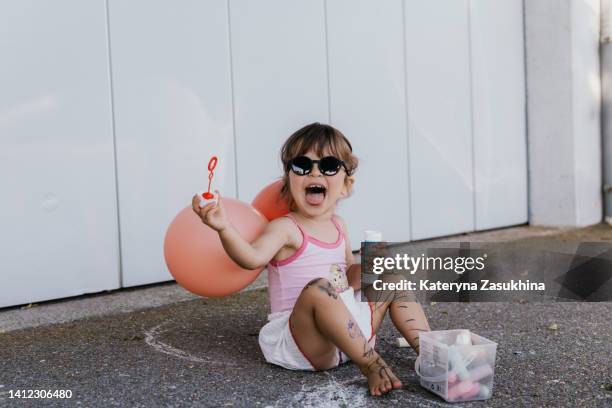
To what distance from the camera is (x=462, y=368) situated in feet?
7.95

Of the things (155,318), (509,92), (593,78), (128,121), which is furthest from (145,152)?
(593,78)

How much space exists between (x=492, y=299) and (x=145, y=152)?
228 cm

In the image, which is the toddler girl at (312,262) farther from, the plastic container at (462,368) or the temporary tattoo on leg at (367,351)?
the plastic container at (462,368)

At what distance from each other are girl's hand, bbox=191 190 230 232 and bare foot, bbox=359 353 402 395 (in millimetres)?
715

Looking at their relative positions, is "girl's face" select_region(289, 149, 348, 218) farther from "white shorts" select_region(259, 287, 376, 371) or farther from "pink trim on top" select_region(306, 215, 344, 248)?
"white shorts" select_region(259, 287, 376, 371)

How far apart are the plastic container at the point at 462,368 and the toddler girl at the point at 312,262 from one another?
12.0 inches

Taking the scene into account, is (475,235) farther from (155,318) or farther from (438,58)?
(155,318)

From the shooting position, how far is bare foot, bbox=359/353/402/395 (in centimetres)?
249

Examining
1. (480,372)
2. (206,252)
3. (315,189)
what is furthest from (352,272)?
(480,372)

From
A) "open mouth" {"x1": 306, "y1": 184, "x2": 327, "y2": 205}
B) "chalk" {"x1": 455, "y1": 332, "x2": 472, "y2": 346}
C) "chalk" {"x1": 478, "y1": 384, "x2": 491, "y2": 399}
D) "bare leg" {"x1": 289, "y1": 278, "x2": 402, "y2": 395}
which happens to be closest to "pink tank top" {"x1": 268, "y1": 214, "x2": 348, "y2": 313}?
"open mouth" {"x1": 306, "y1": 184, "x2": 327, "y2": 205}

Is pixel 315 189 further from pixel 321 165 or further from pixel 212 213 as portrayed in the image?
pixel 212 213

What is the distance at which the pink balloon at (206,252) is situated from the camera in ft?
9.12

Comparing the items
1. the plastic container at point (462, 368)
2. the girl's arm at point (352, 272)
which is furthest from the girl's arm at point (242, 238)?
the plastic container at point (462, 368)

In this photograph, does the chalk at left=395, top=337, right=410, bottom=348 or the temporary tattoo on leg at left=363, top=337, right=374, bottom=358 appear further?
the chalk at left=395, top=337, right=410, bottom=348
